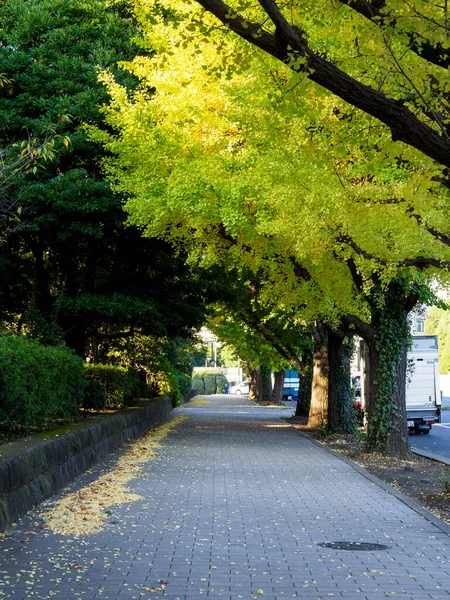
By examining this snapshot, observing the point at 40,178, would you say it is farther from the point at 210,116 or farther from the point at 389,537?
the point at 389,537

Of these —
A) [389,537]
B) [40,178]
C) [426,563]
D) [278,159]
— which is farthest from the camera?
[40,178]

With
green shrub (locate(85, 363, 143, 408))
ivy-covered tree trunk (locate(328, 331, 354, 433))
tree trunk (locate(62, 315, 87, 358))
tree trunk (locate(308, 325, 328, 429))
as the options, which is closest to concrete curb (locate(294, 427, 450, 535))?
ivy-covered tree trunk (locate(328, 331, 354, 433))

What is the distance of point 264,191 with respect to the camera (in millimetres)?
17297

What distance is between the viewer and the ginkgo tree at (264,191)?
15172 millimetres

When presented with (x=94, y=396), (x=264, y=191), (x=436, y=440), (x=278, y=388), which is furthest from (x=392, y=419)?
(x=278, y=388)

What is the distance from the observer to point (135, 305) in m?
23.8

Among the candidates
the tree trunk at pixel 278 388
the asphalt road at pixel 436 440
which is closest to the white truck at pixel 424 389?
the asphalt road at pixel 436 440

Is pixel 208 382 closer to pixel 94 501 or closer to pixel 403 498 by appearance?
pixel 403 498

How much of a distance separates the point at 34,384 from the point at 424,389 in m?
22.0

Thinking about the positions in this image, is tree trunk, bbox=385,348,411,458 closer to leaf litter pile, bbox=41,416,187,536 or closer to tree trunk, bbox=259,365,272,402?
leaf litter pile, bbox=41,416,187,536

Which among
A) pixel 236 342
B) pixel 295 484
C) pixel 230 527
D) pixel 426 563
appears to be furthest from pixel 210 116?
pixel 236 342

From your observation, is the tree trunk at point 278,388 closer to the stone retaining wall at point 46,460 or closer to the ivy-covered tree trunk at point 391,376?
the stone retaining wall at point 46,460

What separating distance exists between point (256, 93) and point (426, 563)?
1059 centimetres

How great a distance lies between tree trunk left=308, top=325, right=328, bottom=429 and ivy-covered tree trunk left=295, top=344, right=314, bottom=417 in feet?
14.1
